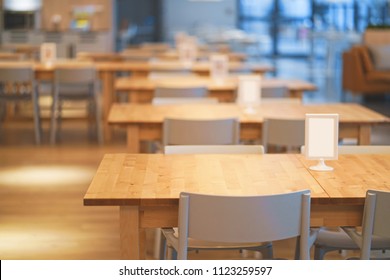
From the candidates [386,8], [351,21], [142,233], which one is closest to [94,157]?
[142,233]

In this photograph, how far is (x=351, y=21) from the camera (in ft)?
67.5

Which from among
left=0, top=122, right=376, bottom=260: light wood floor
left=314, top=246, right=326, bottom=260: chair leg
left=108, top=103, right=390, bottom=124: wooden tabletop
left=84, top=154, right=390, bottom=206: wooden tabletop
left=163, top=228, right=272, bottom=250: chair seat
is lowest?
left=0, top=122, right=376, bottom=260: light wood floor

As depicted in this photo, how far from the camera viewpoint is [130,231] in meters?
2.77

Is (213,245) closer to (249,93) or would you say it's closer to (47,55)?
(249,93)

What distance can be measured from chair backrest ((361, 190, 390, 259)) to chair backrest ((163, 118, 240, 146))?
1.94m

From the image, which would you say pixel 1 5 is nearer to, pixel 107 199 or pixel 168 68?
pixel 168 68

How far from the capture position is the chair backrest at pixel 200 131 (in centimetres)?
463

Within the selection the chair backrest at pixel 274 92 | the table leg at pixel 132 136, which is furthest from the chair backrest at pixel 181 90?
the table leg at pixel 132 136

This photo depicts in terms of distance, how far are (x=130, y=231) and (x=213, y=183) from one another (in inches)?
13.5

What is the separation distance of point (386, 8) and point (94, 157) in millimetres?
12232

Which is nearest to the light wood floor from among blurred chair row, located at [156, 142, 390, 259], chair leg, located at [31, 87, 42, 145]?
chair leg, located at [31, 87, 42, 145]

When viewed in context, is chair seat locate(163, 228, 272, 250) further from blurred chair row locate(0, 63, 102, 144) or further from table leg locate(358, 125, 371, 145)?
blurred chair row locate(0, 63, 102, 144)

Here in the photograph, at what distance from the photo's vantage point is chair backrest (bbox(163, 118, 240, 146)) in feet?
15.2

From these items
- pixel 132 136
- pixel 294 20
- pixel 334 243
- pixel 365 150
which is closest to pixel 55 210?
pixel 132 136
